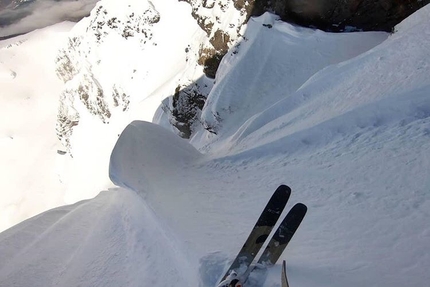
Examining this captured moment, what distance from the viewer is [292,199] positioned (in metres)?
4.88

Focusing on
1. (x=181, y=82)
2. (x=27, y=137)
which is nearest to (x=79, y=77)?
(x=27, y=137)

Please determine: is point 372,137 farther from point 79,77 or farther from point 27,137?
point 27,137

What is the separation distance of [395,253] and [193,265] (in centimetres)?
199

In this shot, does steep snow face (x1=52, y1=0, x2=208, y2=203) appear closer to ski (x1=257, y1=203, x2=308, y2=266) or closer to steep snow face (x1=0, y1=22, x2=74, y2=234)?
steep snow face (x1=0, y1=22, x2=74, y2=234)

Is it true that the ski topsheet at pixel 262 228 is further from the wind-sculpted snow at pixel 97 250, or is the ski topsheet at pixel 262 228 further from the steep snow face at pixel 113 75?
the steep snow face at pixel 113 75

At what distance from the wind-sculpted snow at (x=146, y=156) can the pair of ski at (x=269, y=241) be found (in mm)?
4344

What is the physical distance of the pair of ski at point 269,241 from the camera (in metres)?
3.32

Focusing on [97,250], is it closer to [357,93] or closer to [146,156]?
[146,156]

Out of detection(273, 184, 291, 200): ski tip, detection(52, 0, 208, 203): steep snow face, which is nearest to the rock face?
detection(273, 184, 291, 200): ski tip

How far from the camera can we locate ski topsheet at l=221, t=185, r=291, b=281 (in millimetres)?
3465

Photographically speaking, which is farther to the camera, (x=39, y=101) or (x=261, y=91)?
(x=39, y=101)

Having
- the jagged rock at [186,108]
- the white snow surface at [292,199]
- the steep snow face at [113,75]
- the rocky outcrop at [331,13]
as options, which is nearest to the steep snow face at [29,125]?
the steep snow face at [113,75]

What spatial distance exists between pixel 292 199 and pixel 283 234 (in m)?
1.61

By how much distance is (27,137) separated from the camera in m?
84.9
